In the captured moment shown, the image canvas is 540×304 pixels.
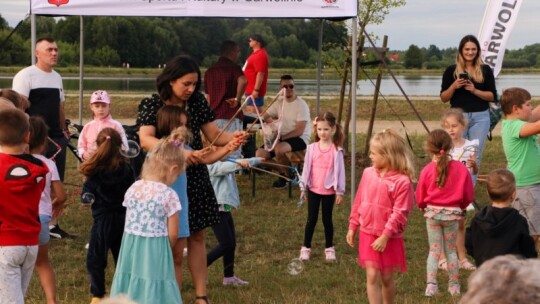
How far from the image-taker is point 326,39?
16.7 metres

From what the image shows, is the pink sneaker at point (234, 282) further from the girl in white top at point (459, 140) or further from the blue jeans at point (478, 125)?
the blue jeans at point (478, 125)

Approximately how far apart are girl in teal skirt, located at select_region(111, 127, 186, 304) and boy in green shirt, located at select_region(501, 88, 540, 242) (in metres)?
2.84

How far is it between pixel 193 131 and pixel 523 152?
2.74 m

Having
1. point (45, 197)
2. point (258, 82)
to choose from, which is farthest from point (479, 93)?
point (258, 82)

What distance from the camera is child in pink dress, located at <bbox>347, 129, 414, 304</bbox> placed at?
559cm

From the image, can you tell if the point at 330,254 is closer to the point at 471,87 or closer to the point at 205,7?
the point at 471,87

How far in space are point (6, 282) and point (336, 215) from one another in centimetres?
538

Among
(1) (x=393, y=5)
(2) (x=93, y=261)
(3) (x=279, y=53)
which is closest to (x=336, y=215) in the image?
(2) (x=93, y=261)

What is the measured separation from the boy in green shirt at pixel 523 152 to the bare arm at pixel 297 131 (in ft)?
15.7

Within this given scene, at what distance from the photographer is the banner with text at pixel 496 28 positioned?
1055 cm

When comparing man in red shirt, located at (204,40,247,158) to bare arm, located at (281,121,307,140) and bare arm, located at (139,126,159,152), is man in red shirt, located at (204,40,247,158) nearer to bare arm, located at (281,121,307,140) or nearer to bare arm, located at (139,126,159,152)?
bare arm, located at (281,121,307,140)

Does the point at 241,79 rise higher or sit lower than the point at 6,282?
higher

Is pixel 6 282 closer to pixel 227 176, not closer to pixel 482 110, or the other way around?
pixel 227 176

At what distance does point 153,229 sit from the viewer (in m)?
5.28
